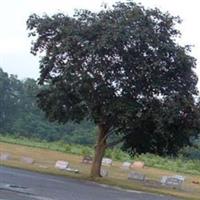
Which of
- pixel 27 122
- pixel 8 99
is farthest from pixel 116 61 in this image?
pixel 8 99

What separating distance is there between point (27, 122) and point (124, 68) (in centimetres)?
10613

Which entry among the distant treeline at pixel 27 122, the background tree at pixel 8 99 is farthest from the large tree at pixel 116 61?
the background tree at pixel 8 99

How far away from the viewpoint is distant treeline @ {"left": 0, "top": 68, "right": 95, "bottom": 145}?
5497 inches

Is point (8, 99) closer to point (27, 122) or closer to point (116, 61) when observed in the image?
point (27, 122)

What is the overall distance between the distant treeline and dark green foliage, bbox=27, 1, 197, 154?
294ft

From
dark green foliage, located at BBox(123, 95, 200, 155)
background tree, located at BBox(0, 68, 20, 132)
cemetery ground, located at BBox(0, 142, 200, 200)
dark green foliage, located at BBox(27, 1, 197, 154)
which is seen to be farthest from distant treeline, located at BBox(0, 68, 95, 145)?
dark green foliage, located at BBox(27, 1, 197, 154)

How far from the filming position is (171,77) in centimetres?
3975

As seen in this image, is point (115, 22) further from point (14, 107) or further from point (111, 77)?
point (14, 107)

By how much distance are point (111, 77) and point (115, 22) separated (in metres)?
3.19

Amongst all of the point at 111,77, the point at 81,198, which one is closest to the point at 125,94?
the point at 111,77

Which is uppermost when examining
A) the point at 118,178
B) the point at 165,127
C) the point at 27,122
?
the point at 27,122

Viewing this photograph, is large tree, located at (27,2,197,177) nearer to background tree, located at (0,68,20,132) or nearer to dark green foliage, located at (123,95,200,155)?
dark green foliage, located at (123,95,200,155)

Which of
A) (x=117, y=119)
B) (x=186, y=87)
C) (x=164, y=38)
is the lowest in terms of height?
(x=117, y=119)

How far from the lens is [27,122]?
143m
